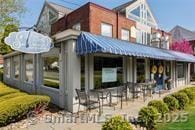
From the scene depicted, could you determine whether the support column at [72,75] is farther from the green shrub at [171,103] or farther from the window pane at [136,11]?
the window pane at [136,11]

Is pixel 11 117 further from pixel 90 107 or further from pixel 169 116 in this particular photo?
pixel 169 116

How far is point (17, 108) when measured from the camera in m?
10.4

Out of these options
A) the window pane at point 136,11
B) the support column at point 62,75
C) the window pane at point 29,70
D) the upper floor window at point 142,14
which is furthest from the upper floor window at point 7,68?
the window pane at point 136,11

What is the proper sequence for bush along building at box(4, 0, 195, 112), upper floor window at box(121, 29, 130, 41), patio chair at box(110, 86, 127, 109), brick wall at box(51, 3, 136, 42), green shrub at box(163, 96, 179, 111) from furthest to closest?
1. upper floor window at box(121, 29, 130, 41)
2. brick wall at box(51, 3, 136, 42)
3. patio chair at box(110, 86, 127, 109)
4. bush along building at box(4, 0, 195, 112)
5. green shrub at box(163, 96, 179, 111)

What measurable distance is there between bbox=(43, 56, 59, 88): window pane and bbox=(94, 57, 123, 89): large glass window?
2286mm

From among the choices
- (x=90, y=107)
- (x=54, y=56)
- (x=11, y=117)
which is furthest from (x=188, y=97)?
(x=11, y=117)

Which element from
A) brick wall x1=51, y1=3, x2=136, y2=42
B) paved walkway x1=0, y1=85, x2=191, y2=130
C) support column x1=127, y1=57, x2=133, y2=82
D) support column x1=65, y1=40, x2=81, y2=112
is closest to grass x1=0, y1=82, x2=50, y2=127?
paved walkway x1=0, y1=85, x2=191, y2=130

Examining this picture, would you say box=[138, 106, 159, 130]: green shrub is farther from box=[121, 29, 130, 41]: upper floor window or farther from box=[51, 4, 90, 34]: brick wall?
box=[121, 29, 130, 41]: upper floor window

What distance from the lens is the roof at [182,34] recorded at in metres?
59.2

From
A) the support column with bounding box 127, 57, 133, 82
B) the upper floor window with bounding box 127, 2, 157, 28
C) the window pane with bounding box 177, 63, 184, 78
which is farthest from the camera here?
the upper floor window with bounding box 127, 2, 157, 28

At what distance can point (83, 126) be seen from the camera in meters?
9.74

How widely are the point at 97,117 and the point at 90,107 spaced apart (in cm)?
129

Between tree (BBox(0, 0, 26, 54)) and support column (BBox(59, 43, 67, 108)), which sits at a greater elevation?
tree (BBox(0, 0, 26, 54))

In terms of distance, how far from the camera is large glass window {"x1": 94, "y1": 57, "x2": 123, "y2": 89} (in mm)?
13898
